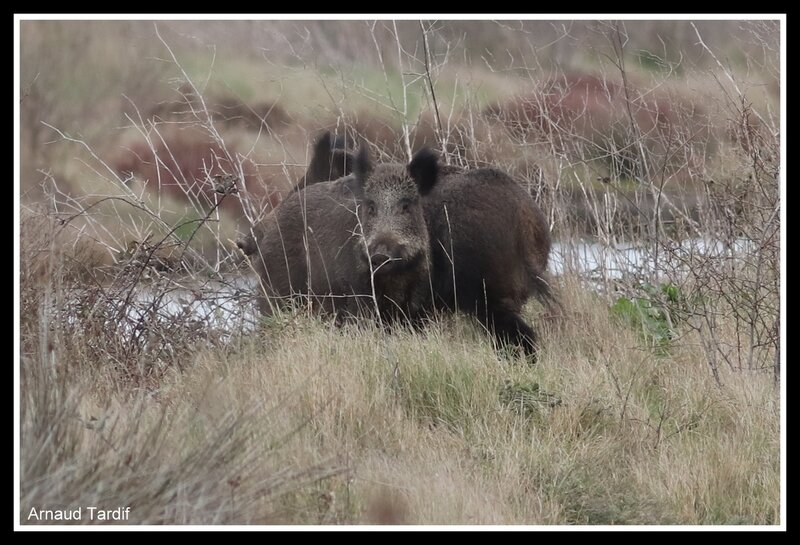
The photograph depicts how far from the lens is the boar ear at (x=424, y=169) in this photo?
7598 millimetres

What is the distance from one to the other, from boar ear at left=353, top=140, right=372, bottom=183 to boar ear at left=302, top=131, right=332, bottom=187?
108 centimetres

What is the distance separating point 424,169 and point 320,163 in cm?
145

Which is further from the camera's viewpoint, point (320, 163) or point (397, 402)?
point (320, 163)

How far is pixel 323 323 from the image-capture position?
7344mm

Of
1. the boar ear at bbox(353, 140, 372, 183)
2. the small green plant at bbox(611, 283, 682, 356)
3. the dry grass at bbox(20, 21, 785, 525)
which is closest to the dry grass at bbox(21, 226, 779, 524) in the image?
the dry grass at bbox(20, 21, 785, 525)

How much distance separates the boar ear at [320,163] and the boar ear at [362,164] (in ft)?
3.55

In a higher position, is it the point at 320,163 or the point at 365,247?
the point at 320,163

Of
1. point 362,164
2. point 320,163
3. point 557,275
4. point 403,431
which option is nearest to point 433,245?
point 362,164

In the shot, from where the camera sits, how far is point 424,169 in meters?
7.69

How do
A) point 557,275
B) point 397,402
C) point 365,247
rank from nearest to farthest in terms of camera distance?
1. point 397,402
2. point 365,247
3. point 557,275

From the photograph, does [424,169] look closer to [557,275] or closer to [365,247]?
[365,247]

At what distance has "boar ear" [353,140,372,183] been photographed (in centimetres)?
768

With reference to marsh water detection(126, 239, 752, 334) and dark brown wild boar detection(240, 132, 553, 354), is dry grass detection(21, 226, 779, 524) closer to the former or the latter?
dark brown wild boar detection(240, 132, 553, 354)

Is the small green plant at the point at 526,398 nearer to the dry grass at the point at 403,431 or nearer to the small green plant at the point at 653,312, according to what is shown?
the dry grass at the point at 403,431
